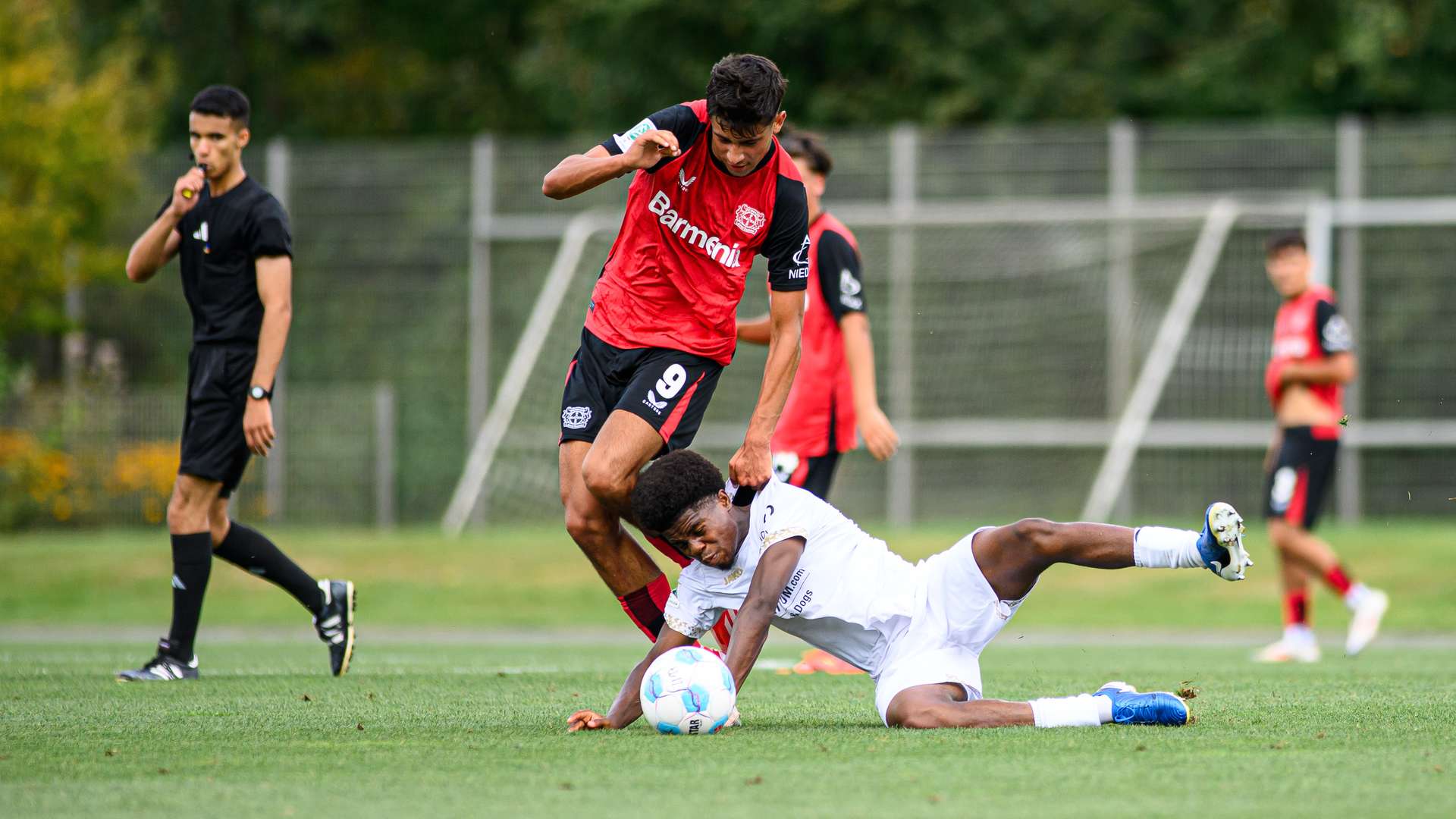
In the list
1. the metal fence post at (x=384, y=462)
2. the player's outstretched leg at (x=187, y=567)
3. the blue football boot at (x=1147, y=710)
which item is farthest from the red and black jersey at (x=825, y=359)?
the metal fence post at (x=384, y=462)

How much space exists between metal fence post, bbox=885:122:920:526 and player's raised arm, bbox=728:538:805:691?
12.8 m

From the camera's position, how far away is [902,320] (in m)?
19.0

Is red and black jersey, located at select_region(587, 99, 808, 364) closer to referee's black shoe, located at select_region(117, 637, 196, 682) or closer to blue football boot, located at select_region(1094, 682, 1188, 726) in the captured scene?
blue football boot, located at select_region(1094, 682, 1188, 726)

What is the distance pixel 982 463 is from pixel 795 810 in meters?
14.4

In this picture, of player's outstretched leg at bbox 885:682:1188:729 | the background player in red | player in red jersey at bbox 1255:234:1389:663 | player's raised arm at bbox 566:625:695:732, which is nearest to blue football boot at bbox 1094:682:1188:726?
player's outstretched leg at bbox 885:682:1188:729

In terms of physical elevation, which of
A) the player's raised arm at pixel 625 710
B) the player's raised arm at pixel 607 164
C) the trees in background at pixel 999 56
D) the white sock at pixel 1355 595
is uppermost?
the trees in background at pixel 999 56

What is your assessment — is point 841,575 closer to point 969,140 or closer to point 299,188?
point 969,140

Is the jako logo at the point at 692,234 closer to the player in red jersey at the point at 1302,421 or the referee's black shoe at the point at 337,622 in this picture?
the referee's black shoe at the point at 337,622

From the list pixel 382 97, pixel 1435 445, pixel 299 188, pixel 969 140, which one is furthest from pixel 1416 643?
pixel 382 97

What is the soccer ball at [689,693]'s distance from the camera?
5.59 m

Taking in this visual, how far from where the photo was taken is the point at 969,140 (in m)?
19.3

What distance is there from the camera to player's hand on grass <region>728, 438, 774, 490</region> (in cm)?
601

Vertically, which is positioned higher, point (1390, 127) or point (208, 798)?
point (1390, 127)

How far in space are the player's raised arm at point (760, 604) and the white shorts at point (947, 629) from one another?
18.4 inches
